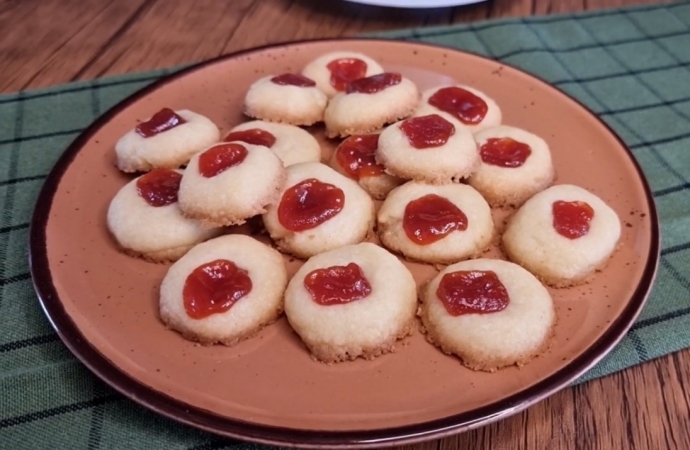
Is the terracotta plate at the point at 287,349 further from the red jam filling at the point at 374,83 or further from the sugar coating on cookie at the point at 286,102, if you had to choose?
the red jam filling at the point at 374,83

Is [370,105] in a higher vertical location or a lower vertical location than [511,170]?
higher

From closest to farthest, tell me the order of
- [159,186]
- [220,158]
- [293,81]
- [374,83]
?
[220,158] < [159,186] < [374,83] < [293,81]

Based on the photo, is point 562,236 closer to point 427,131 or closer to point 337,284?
point 427,131

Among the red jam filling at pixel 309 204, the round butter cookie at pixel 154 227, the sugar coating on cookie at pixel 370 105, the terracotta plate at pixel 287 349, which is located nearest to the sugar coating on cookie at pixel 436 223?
the terracotta plate at pixel 287 349

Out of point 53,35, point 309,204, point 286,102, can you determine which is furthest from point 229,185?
point 53,35

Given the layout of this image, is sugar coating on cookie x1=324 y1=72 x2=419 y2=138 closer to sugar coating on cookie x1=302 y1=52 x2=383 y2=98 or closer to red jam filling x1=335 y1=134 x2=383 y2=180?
red jam filling x1=335 y1=134 x2=383 y2=180

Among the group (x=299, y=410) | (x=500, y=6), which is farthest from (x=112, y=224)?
(x=500, y=6)

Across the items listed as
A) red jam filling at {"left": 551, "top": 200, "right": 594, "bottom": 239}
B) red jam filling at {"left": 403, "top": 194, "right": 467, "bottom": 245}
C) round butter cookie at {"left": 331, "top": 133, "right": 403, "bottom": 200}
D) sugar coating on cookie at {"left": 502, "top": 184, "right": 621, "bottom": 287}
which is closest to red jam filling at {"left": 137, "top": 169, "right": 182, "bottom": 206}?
round butter cookie at {"left": 331, "top": 133, "right": 403, "bottom": 200}
